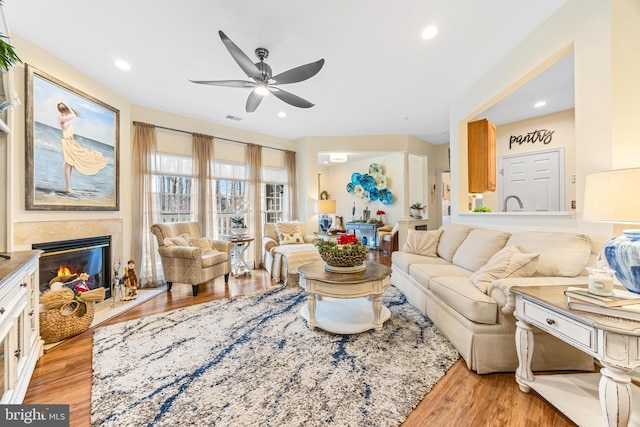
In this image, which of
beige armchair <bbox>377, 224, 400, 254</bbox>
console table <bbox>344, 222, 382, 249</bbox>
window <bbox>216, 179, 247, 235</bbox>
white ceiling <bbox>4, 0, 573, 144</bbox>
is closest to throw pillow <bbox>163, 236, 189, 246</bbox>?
window <bbox>216, 179, 247, 235</bbox>

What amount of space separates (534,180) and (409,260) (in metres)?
3.14

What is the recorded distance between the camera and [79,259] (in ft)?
10.1

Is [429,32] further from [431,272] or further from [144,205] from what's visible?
[144,205]

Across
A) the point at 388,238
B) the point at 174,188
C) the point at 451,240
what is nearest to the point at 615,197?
the point at 451,240

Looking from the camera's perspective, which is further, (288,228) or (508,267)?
(288,228)

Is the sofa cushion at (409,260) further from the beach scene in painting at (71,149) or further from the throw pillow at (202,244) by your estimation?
the beach scene in painting at (71,149)

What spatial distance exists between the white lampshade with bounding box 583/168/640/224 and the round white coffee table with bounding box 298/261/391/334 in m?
1.51

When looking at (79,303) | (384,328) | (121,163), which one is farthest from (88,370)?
(121,163)

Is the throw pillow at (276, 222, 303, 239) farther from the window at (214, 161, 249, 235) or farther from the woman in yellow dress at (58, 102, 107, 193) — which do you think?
the woman in yellow dress at (58, 102, 107, 193)

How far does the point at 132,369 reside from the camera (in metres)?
1.87

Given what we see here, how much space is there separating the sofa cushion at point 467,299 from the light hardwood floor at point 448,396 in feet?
1.34

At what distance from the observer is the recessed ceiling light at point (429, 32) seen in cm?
231

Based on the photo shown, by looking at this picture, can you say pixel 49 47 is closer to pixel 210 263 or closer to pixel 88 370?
pixel 210 263

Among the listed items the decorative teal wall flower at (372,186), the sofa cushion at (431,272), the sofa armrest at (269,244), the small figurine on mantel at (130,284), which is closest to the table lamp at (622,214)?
the sofa cushion at (431,272)
